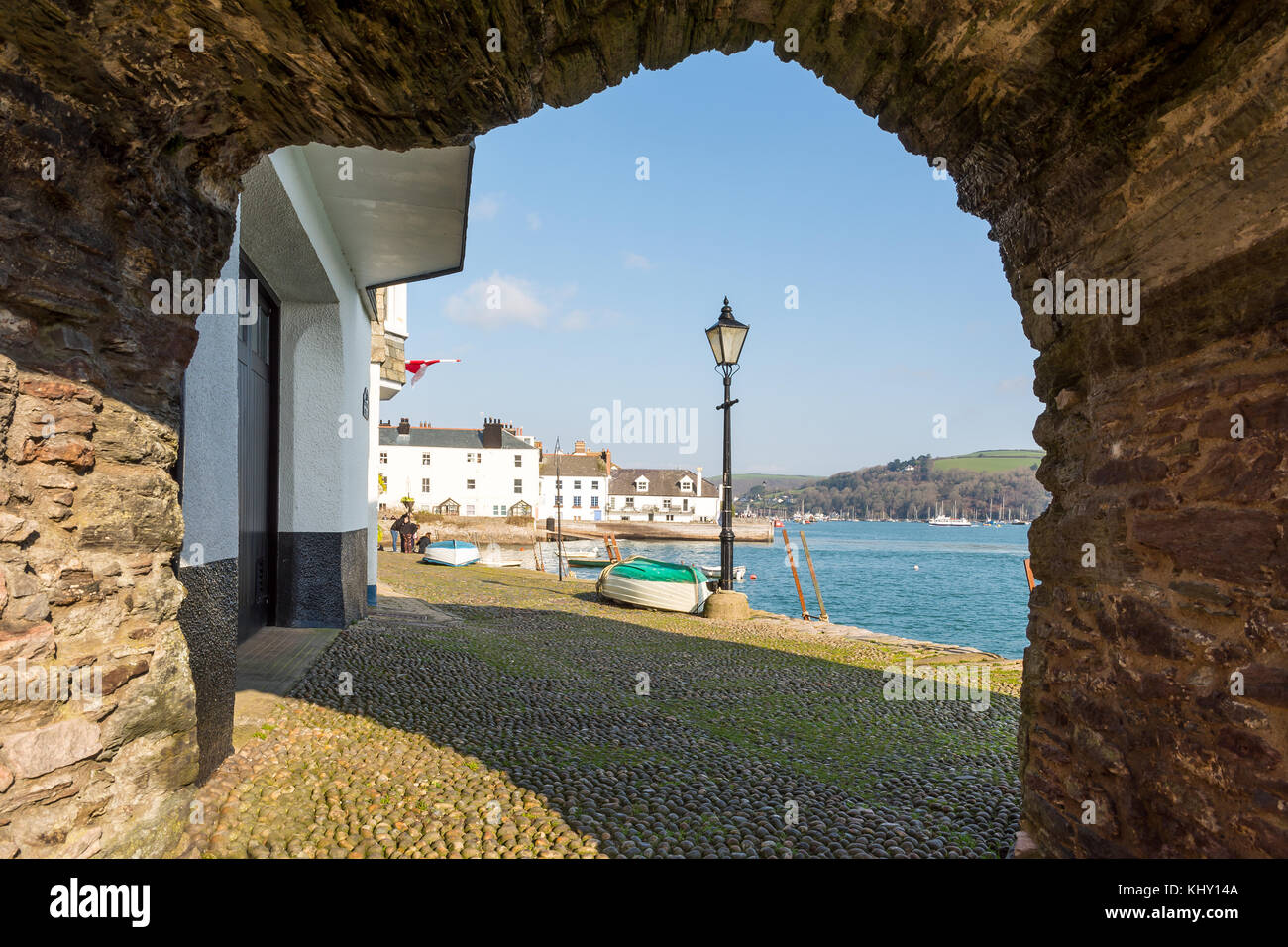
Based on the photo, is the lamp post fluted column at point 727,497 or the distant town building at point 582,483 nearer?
the lamp post fluted column at point 727,497

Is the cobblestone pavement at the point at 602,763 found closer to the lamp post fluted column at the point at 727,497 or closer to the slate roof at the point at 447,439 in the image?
the lamp post fluted column at the point at 727,497

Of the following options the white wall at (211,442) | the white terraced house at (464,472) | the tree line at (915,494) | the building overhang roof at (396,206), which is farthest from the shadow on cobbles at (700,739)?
the tree line at (915,494)

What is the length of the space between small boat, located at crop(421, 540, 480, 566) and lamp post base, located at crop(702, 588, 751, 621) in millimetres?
13406

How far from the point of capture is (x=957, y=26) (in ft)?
8.30

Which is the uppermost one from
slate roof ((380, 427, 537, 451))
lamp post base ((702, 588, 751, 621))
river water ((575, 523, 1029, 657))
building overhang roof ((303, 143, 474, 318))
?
slate roof ((380, 427, 537, 451))

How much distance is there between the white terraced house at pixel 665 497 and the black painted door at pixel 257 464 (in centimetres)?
6424

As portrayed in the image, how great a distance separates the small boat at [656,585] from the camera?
41.7ft

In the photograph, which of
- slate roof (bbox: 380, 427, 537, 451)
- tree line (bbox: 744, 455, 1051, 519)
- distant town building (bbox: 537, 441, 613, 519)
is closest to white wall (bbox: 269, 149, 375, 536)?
slate roof (bbox: 380, 427, 537, 451)

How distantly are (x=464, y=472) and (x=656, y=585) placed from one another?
44543mm

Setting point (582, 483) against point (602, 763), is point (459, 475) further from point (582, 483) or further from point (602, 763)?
point (602, 763)

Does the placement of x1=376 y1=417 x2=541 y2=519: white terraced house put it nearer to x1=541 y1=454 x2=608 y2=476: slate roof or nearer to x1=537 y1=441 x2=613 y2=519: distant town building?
x1=537 y1=441 x2=613 y2=519: distant town building

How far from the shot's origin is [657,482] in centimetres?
7681

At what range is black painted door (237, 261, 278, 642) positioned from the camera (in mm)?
6926

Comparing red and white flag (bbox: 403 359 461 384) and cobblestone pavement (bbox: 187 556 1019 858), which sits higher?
red and white flag (bbox: 403 359 461 384)
